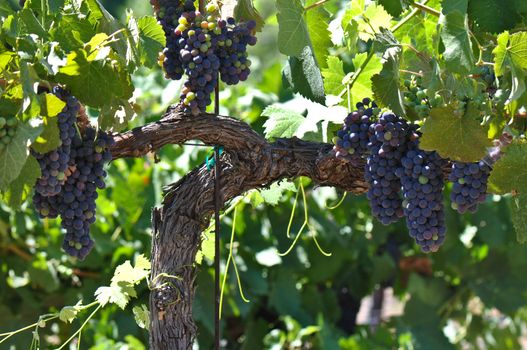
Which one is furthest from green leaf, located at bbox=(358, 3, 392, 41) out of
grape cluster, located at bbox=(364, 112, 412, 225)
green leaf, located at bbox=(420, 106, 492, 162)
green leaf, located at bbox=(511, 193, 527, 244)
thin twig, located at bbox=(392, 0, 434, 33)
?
green leaf, located at bbox=(511, 193, 527, 244)

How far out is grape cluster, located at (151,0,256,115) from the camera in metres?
1.75

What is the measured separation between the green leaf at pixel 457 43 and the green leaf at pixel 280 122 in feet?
1.90

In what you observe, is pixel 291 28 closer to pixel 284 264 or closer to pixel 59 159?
pixel 59 159

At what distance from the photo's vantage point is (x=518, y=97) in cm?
152

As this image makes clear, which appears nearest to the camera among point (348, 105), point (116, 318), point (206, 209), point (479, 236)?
point (206, 209)

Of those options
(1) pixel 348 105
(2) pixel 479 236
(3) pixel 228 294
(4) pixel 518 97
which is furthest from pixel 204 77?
(2) pixel 479 236

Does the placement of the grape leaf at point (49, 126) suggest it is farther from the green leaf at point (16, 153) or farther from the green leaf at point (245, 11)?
the green leaf at point (245, 11)

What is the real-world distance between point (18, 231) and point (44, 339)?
0.45 metres

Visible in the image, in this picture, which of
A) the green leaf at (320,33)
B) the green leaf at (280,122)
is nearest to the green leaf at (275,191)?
the green leaf at (280,122)

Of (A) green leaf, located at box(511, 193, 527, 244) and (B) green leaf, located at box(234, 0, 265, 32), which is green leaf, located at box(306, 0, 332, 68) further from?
(A) green leaf, located at box(511, 193, 527, 244)

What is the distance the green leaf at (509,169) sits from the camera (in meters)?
1.62

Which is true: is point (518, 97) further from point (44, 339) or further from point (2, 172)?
point (44, 339)

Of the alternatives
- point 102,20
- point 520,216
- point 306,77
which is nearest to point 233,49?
point 306,77

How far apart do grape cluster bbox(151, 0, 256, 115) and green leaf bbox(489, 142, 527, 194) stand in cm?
53
